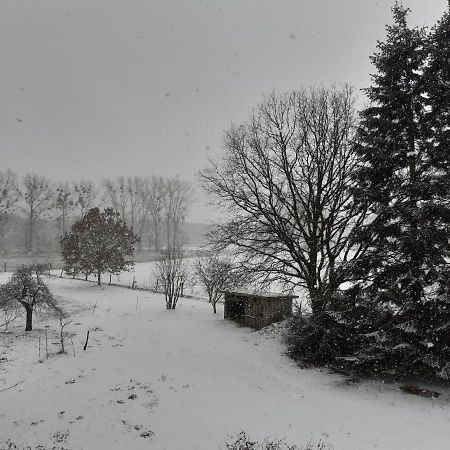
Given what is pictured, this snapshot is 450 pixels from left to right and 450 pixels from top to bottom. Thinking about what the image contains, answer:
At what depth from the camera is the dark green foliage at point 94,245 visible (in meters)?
28.9

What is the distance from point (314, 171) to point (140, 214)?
173 feet

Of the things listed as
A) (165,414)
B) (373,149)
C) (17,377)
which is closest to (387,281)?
(373,149)

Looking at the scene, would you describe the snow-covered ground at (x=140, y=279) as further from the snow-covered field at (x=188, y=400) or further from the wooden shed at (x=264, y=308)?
the snow-covered field at (x=188, y=400)

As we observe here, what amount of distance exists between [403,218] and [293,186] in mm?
5564

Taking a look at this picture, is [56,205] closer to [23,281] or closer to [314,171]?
[23,281]

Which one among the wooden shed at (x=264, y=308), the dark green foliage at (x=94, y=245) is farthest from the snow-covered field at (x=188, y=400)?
the dark green foliage at (x=94, y=245)

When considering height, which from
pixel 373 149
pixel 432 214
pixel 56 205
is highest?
pixel 56 205

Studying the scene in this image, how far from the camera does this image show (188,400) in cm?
919

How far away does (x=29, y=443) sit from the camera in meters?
7.00

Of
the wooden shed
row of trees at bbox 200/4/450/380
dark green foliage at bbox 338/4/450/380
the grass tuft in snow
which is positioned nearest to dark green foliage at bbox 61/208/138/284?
the wooden shed

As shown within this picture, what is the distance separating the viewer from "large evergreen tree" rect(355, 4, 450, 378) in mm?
9195

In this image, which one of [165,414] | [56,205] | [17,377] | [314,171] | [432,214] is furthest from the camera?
[56,205]

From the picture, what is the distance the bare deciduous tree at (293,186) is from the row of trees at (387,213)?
87 mm

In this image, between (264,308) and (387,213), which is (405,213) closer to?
(387,213)
